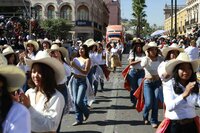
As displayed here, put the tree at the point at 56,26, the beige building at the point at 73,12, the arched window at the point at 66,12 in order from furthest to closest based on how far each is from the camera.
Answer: the arched window at the point at 66,12, the beige building at the point at 73,12, the tree at the point at 56,26

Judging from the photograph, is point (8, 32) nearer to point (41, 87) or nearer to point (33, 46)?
point (33, 46)

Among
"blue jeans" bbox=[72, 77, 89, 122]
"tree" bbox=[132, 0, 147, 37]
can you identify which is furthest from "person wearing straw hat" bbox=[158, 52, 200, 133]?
"tree" bbox=[132, 0, 147, 37]

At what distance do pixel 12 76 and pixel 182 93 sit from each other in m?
2.20

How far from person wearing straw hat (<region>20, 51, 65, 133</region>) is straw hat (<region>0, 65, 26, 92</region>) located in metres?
0.77

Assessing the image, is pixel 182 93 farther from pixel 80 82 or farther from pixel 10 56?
pixel 80 82

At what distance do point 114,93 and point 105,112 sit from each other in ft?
11.7

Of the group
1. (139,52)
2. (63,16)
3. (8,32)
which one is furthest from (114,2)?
(139,52)

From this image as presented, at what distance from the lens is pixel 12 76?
2.95 metres

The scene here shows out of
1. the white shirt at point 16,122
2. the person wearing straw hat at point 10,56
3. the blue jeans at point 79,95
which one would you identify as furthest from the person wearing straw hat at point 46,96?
the blue jeans at point 79,95

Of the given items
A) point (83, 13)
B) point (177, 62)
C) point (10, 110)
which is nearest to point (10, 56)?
point (177, 62)

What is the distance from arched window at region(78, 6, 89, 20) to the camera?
74562 mm

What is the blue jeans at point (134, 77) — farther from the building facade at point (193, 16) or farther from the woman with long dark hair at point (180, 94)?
the building facade at point (193, 16)

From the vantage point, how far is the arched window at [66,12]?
245 ft

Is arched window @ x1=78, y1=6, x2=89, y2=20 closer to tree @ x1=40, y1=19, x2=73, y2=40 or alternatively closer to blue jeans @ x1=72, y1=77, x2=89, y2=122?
tree @ x1=40, y1=19, x2=73, y2=40
